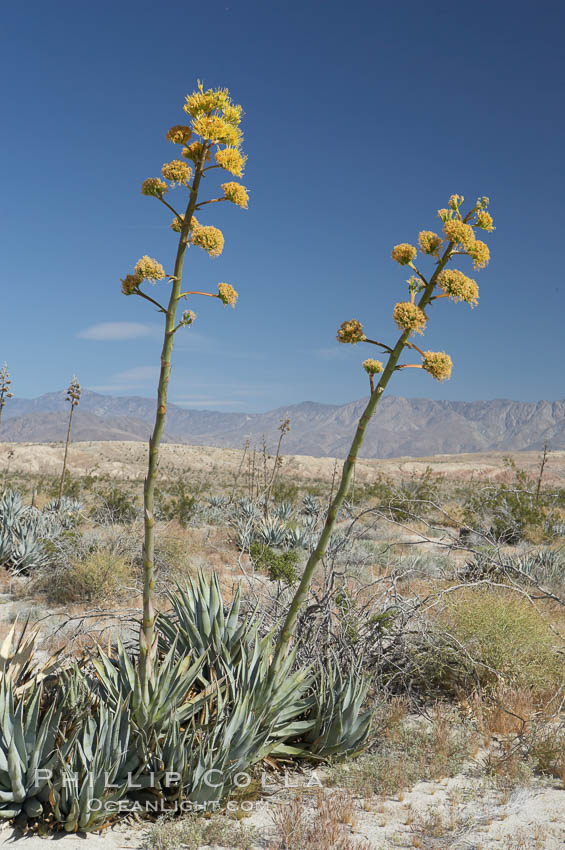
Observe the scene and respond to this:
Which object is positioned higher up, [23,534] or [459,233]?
[459,233]

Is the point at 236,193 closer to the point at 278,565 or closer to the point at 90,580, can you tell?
the point at 278,565

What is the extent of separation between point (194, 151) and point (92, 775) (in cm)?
334

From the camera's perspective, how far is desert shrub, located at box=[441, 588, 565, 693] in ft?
16.8

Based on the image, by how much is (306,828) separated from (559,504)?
20.4 metres

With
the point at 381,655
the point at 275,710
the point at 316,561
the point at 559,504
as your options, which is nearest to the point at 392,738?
the point at 381,655

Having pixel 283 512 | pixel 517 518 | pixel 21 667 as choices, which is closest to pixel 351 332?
pixel 21 667

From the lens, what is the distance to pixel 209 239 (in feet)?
9.66

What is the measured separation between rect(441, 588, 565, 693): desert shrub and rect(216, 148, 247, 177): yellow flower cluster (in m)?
4.39

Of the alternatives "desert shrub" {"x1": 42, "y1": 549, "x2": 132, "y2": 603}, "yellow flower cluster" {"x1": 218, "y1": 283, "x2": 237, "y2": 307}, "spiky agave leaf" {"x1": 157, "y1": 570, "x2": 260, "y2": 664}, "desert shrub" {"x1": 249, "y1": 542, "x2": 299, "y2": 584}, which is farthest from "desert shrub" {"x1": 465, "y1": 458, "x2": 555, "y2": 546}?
"yellow flower cluster" {"x1": 218, "y1": 283, "x2": 237, "y2": 307}

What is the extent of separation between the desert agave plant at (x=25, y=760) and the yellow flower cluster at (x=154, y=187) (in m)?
2.77

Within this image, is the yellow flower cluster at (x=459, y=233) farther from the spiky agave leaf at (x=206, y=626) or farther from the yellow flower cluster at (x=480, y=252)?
the spiky agave leaf at (x=206, y=626)

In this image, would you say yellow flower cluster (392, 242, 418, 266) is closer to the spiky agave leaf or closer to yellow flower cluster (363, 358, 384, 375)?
yellow flower cluster (363, 358, 384, 375)

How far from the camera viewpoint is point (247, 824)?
3320 mm

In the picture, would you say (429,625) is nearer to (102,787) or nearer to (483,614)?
(483,614)
